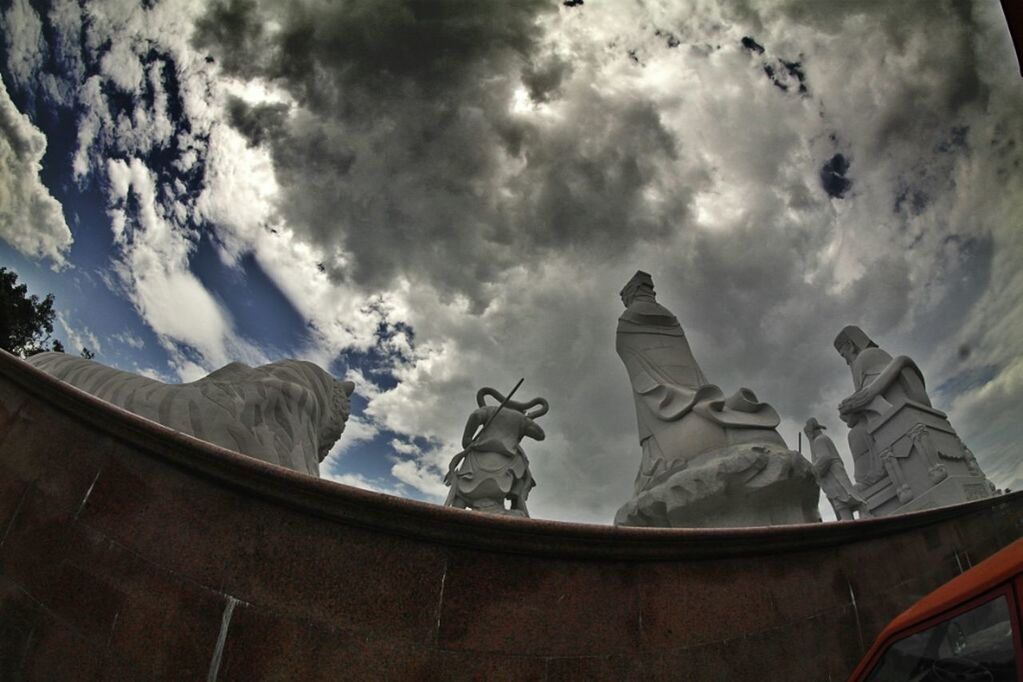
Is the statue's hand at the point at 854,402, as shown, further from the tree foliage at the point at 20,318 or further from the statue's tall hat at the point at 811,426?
the tree foliage at the point at 20,318

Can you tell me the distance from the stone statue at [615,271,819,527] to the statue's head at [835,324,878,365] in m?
5.42

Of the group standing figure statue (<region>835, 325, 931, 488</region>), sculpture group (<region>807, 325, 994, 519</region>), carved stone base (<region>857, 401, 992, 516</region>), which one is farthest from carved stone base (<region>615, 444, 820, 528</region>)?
standing figure statue (<region>835, 325, 931, 488</region>)

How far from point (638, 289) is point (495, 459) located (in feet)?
13.3

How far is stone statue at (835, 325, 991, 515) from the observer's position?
8.58 metres

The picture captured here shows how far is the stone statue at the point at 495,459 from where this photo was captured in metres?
8.13

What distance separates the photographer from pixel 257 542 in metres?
2.61

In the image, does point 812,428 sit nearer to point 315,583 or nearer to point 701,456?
point 701,456

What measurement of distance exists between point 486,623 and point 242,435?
2.53 m

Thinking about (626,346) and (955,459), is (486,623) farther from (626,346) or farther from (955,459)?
(955,459)

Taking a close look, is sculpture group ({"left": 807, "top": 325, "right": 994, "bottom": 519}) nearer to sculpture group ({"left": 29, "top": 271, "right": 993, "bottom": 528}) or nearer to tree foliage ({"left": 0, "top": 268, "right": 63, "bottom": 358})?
sculpture group ({"left": 29, "top": 271, "right": 993, "bottom": 528})

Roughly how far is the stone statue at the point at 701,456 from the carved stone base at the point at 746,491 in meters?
0.01

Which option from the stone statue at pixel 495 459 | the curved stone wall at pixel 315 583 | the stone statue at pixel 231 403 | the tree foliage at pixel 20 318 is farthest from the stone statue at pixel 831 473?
the tree foliage at pixel 20 318

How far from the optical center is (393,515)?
2631 millimetres

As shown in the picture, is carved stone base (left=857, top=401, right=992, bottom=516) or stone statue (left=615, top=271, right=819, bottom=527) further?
carved stone base (left=857, top=401, right=992, bottom=516)
